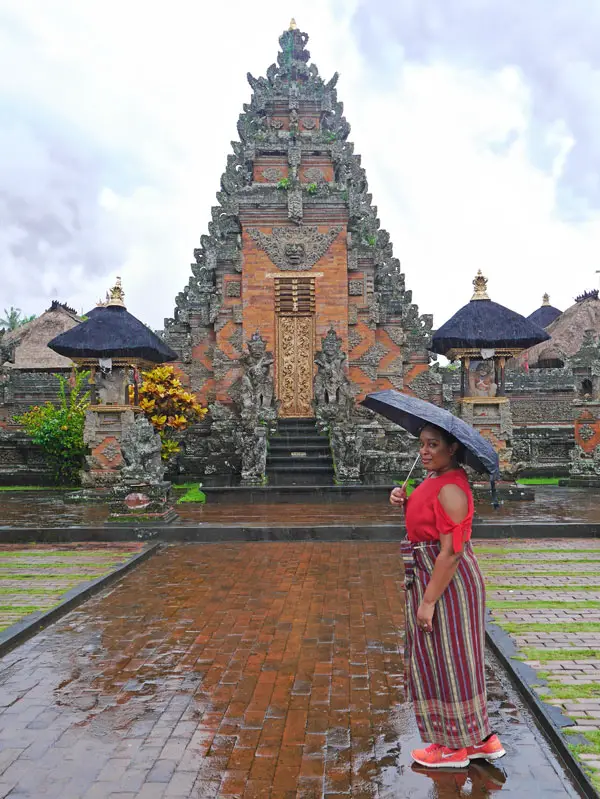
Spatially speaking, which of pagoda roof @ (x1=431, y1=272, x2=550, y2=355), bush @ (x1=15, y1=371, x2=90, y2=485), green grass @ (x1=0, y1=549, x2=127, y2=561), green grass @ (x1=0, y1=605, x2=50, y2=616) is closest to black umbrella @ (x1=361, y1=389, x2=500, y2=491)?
green grass @ (x1=0, y1=605, x2=50, y2=616)

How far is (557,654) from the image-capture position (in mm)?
4754

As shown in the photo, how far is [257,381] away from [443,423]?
1312 cm

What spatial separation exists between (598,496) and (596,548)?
6.04 metres

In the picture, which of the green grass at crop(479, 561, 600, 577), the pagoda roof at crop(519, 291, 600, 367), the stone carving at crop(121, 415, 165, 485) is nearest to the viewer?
the green grass at crop(479, 561, 600, 577)

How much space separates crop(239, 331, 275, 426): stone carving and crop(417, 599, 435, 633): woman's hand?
1284 cm

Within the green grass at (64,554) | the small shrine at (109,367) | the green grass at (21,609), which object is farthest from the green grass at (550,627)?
the small shrine at (109,367)

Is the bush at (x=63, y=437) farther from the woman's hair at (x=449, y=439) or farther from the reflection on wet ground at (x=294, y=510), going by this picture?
the woman's hair at (x=449, y=439)

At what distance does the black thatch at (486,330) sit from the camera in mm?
14172

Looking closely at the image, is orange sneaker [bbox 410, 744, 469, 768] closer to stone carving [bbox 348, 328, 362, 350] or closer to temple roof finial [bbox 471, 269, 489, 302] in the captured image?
temple roof finial [bbox 471, 269, 489, 302]

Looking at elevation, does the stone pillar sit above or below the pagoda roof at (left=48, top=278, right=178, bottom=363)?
below

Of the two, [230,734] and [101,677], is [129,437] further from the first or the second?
[230,734]

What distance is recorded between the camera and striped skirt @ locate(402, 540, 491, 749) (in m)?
3.11

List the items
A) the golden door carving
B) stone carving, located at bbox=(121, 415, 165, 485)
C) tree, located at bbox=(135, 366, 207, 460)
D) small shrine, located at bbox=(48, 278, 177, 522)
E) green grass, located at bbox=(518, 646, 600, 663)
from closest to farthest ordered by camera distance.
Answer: green grass, located at bbox=(518, 646, 600, 663)
stone carving, located at bbox=(121, 415, 165, 485)
small shrine, located at bbox=(48, 278, 177, 522)
tree, located at bbox=(135, 366, 207, 460)
the golden door carving

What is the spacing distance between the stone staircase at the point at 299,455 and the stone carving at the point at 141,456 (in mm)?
3957
